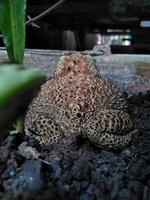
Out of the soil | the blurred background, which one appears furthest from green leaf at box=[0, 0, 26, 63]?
the blurred background

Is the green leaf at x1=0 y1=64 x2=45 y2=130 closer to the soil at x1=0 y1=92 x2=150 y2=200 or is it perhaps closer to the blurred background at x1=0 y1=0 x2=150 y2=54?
the soil at x1=0 y1=92 x2=150 y2=200

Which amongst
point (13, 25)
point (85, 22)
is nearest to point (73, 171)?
point (13, 25)

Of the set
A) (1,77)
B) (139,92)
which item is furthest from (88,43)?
(1,77)

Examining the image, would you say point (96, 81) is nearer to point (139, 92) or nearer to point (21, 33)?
point (21, 33)

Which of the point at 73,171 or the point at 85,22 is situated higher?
the point at 85,22

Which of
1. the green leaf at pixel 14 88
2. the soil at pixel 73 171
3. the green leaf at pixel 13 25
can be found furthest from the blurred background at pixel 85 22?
the green leaf at pixel 14 88

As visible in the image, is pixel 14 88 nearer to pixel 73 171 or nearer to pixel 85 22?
pixel 73 171
